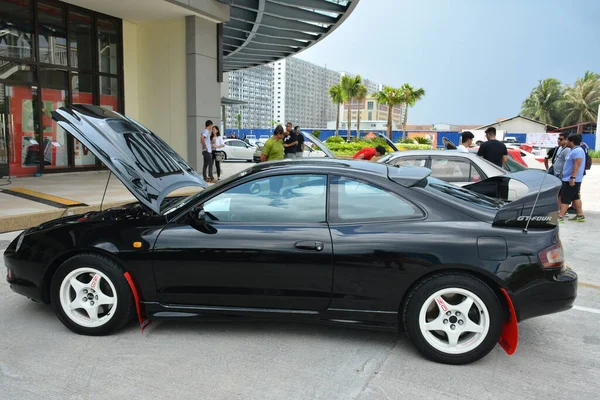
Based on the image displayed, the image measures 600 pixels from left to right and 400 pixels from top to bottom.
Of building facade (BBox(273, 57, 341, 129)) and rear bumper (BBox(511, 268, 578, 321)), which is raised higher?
building facade (BBox(273, 57, 341, 129))

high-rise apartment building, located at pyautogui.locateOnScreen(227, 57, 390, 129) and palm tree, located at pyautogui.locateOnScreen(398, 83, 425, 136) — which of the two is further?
high-rise apartment building, located at pyautogui.locateOnScreen(227, 57, 390, 129)

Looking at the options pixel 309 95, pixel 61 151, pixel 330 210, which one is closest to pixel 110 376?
pixel 330 210

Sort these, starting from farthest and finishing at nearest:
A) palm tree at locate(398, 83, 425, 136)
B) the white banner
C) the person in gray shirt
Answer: palm tree at locate(398, 83, 425, 136) < the white banner < the person in gray shirt

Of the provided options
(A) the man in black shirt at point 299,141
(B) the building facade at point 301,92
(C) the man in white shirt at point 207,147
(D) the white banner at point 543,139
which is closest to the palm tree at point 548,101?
(D) the white banner at point 543,139

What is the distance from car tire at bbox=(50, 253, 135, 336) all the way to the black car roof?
134 cm

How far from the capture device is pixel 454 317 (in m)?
3.18

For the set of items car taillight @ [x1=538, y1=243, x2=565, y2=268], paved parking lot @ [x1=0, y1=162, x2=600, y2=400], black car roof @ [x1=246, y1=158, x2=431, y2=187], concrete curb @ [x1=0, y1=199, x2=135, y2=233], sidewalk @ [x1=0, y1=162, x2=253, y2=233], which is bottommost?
paved parking lot @ [x1=0, y1=162, x2=600, y2=400]

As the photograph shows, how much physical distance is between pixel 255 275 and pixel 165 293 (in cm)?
73

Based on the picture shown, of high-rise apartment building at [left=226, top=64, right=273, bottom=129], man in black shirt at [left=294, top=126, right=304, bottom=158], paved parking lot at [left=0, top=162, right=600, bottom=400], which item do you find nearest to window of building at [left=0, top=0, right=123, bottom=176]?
man in black shirt at [left=294, top=126, right=304, bottom=158]

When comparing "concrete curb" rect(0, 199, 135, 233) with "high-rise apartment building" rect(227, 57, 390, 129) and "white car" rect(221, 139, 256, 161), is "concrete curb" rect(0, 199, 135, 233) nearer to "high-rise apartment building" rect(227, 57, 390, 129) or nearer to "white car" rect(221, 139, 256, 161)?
"white car" rect(221, 139, 256, 161)

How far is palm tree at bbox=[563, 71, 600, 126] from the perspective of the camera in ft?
183

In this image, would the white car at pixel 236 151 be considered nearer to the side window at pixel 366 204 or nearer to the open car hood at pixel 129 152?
the open car hood at pixel 129 152

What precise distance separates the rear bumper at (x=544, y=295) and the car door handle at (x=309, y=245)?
135 centimetres

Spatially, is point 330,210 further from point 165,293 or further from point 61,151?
point 61,151
